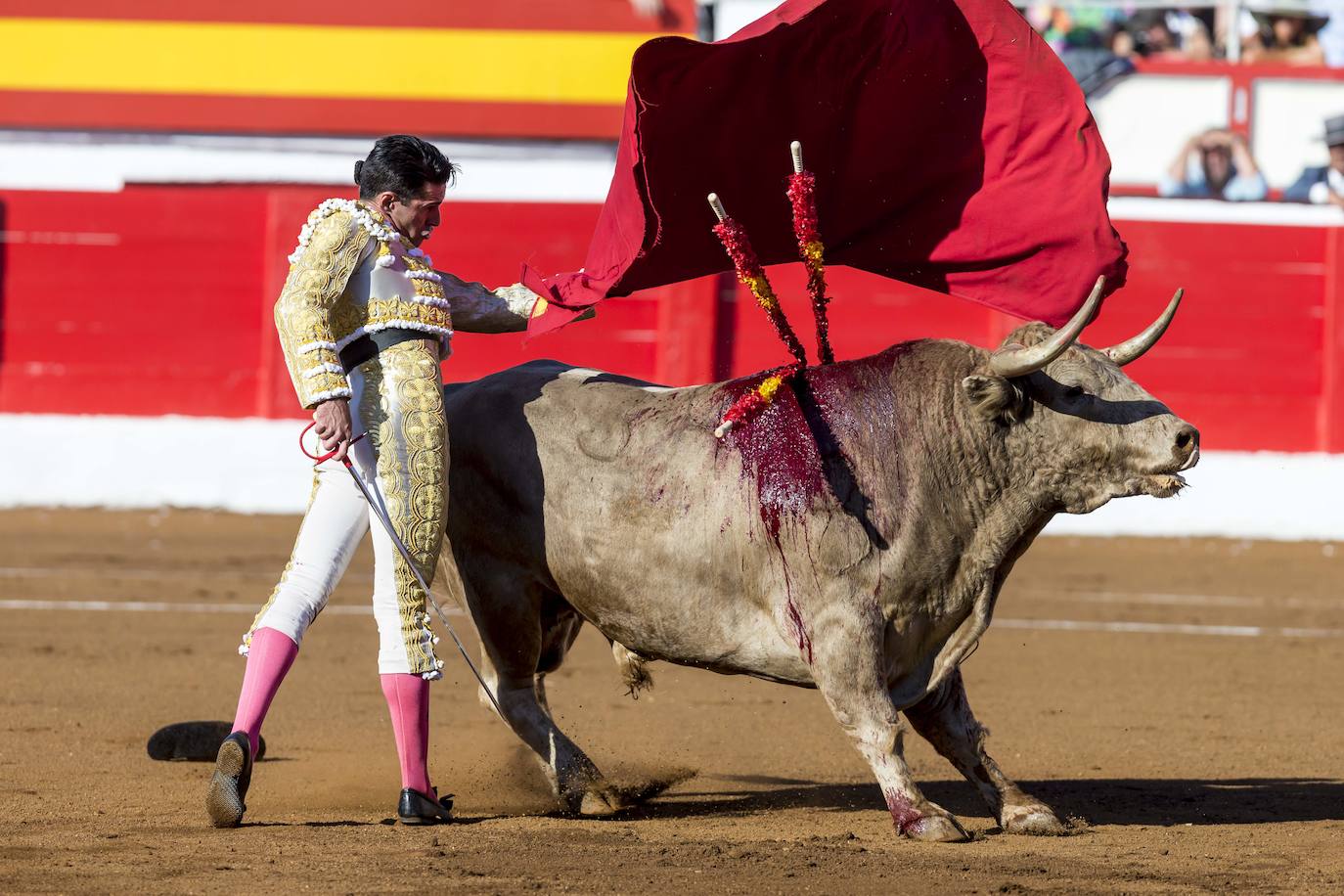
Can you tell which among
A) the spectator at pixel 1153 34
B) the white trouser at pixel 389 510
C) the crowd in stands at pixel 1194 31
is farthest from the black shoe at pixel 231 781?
the spectator at pixel 1153 34

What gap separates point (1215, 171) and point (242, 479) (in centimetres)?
721

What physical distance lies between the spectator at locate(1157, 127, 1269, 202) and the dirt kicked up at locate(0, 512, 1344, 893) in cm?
470

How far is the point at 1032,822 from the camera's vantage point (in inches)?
169

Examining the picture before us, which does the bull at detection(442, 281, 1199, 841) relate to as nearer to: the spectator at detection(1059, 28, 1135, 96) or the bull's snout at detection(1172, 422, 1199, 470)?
the bull's snout at detection(1172, 422, 1199, 470)

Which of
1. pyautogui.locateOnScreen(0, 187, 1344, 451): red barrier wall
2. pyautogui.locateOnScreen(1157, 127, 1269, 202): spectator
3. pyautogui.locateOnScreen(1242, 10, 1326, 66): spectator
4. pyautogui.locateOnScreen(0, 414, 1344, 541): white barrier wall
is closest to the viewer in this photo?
pyautogui.locateOnScreen(0, 414, 1344, 541): white barrier wall

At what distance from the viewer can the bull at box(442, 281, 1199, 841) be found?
4148 millimetres

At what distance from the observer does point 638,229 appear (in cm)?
447

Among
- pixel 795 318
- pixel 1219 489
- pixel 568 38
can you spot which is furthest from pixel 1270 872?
pixel 568 38

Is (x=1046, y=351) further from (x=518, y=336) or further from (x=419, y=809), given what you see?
(x=518, y=336)

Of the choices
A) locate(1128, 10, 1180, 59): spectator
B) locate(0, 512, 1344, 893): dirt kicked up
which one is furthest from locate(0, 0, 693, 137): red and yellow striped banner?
locate(0, 512, 1344, 893): dirt kicked up

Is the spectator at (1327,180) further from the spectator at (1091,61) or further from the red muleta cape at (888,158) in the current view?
the red muleta cape at (888,158)

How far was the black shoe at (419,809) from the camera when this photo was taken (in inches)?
164

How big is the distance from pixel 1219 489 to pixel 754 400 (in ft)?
29.3

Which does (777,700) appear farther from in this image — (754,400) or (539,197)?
(539,197)
